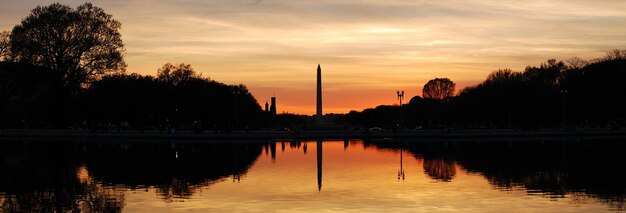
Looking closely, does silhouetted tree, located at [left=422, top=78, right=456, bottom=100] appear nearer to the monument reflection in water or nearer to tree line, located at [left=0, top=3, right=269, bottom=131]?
tree line, located at [left=0, top=3, right=269, bottom=131]

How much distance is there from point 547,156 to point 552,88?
74937mm

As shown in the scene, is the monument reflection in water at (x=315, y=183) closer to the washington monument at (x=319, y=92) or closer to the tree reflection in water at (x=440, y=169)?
the tree reflection in water at (x=440, y=169)

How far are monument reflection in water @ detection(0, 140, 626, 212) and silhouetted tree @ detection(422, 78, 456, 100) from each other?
123 meters

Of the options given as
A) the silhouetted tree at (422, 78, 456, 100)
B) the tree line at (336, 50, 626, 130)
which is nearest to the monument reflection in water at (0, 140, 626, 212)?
the tree line at (336, 50, 626, 130)

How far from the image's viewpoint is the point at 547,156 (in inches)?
1730

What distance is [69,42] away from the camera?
7756 cm

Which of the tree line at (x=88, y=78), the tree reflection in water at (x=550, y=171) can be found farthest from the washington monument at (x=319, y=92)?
the tree reflection in water at (x=550, y=171)

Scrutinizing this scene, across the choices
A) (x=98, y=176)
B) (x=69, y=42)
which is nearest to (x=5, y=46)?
(x=69, y=42)

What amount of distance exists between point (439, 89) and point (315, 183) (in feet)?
465

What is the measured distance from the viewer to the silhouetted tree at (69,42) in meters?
76.5

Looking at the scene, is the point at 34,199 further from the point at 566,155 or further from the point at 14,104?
the point at 14,104

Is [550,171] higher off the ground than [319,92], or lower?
lower

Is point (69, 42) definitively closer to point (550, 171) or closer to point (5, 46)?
point (5, 46)

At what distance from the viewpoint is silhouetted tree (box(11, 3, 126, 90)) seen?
76500 millimetres
